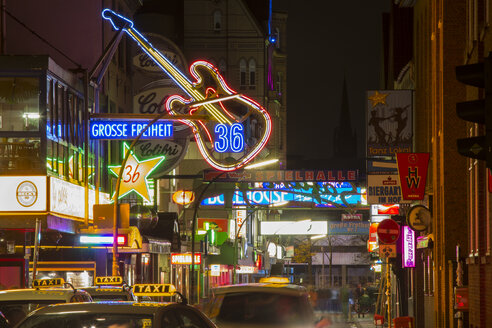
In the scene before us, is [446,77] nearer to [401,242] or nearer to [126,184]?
[401,242]

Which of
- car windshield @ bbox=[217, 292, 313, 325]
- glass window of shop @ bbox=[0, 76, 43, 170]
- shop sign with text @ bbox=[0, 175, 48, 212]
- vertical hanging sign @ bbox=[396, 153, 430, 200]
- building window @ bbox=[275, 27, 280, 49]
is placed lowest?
car windshield @ bbox=[217, 292, 313, 325]

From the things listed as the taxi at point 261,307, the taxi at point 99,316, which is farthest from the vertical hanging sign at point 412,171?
the taxi at point 99,316

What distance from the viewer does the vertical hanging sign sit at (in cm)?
2889

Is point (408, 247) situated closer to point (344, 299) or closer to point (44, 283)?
→ point (344, 299)

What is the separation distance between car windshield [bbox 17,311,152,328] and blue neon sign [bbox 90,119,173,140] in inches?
866

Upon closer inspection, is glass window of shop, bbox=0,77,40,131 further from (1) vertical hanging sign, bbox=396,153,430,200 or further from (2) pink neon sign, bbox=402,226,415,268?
(2) pink neon sign, bbox=402,226,415,268

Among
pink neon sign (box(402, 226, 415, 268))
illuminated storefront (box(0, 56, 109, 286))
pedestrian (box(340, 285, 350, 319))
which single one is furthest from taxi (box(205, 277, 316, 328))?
pedestrian (box(340, 285, 350, 319))

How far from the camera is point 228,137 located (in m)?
39.1

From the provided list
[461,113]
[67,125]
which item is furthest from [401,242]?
[461,113]

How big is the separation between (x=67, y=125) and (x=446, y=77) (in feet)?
38.1

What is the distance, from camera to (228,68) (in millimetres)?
81875

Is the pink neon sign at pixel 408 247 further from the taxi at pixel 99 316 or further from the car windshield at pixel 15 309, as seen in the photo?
the taxi at pixel 99 316

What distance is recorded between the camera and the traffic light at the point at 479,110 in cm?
709

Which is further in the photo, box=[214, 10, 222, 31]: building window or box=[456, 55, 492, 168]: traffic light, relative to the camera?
box=[214, 10, 222, 31]: building window
